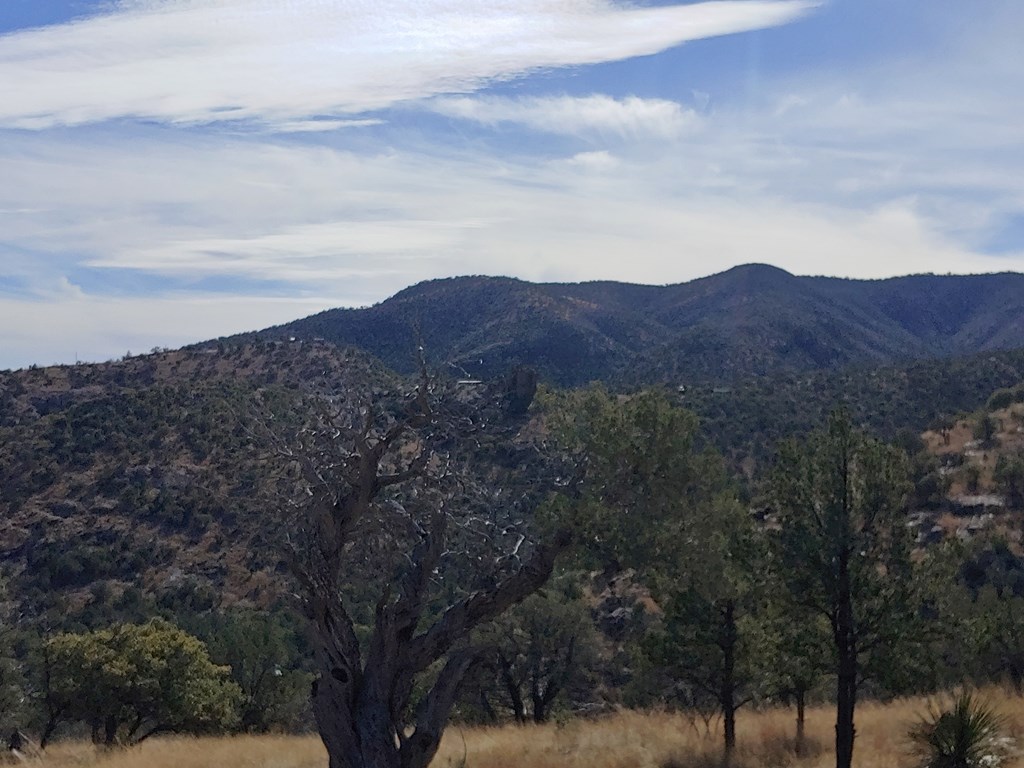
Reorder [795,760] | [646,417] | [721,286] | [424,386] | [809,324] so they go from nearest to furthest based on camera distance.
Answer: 1. [424,386]
2. [795,760]
3. [646,417]
4. [809,324]
5. [721,286]

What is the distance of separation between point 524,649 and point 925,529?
78.6 feet

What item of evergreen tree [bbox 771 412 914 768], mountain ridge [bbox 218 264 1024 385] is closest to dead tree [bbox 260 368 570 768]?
evergreen tree [bbox 771 412 914 768]

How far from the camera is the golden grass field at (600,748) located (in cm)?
1412

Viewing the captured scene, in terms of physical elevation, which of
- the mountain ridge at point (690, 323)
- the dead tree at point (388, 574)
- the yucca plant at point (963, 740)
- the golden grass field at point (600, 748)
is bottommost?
the golden grass field at point (600, 748)

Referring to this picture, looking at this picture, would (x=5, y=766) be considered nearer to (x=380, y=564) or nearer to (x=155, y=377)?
(x=380, y=564)

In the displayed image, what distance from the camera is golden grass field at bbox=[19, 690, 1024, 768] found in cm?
1412

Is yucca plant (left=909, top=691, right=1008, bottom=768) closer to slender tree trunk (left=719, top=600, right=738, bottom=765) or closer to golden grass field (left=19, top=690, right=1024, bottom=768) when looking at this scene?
golden grass field (left=19, top=690, right=1024, bottom=768)

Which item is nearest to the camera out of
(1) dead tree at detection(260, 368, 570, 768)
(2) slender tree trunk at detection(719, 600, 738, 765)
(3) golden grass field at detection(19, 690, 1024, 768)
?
(1) dead tree at detection(260, 368, 570, 768)

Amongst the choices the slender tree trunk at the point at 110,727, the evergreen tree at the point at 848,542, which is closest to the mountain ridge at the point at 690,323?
the slender tree trunk at the point at 110,727

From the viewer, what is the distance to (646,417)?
17641 millimetres

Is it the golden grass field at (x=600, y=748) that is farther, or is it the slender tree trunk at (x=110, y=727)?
the slender tree trunk at (x=110, y=727)

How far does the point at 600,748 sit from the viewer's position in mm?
15219

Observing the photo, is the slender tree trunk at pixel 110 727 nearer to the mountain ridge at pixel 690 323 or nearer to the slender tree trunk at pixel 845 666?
the slender tree trunk at pixel 845 666

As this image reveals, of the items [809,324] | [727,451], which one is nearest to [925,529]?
[727,451]
